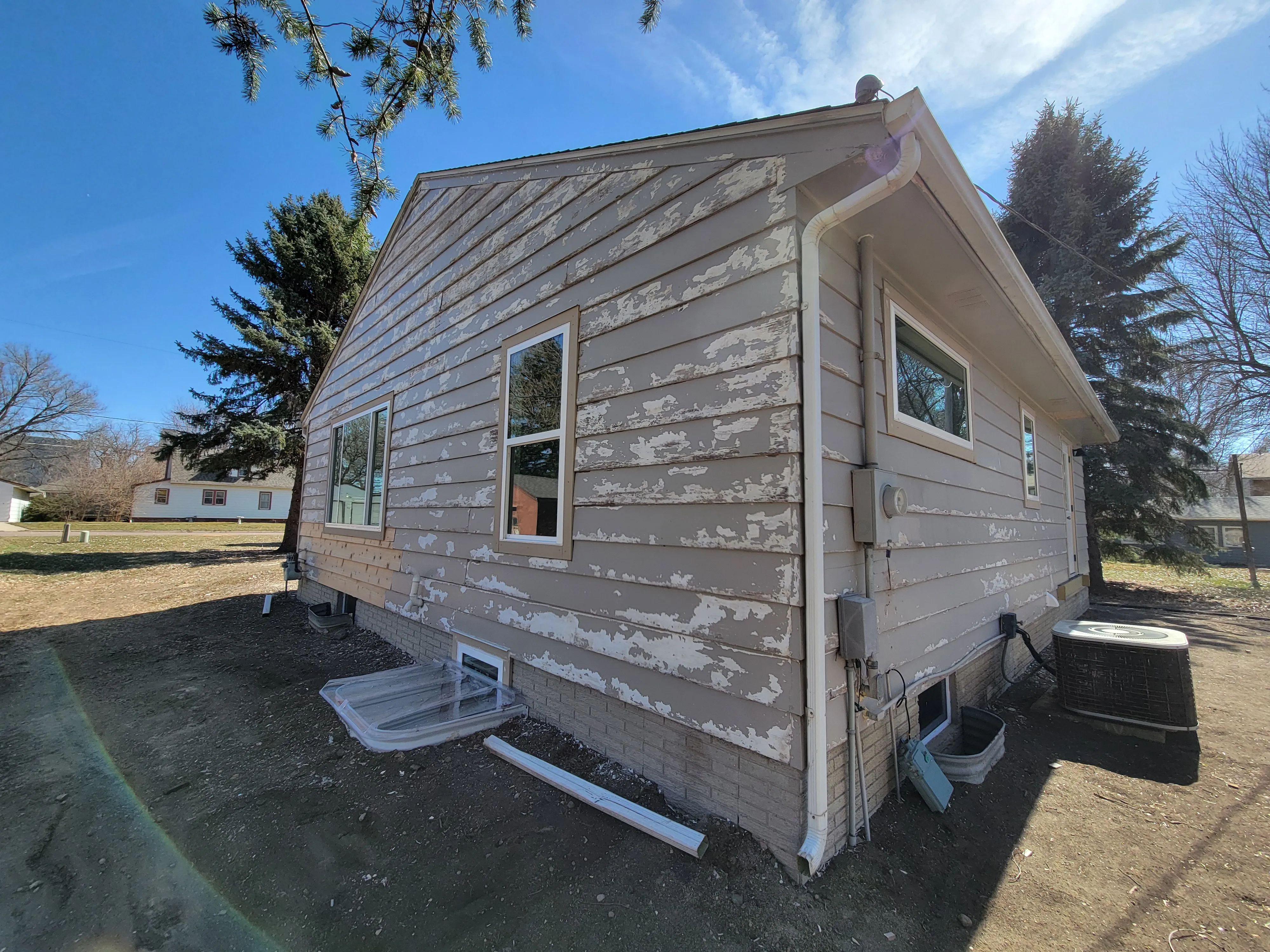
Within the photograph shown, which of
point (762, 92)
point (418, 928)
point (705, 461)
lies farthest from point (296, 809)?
point (762, 92)

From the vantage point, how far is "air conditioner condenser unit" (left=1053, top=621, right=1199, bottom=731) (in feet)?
11.4

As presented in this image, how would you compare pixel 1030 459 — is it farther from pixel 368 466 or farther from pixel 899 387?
pixel 368 466

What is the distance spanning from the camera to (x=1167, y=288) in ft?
40.2

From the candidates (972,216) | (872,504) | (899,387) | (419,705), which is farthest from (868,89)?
(419,705)

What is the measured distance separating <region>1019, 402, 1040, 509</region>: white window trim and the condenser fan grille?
197 cm

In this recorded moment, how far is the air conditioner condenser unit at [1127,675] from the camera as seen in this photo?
3473 millimetres

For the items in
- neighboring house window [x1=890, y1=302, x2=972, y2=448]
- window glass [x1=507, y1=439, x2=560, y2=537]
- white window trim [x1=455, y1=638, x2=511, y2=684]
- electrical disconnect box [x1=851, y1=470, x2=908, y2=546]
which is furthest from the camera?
white window trim [x1=455, y1=638, x2=511, y2=684]

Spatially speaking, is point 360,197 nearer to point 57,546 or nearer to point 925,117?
point 925,117

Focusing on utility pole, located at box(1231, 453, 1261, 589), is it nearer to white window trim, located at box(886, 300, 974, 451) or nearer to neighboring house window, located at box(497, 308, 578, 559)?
white window trim, located at box(886, 300, 974, 451)

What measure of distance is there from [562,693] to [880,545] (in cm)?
210

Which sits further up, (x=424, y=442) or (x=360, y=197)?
(x=360, y=197)

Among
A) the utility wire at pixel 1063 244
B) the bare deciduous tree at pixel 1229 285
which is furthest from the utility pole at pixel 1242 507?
the utility wire at pixel 1063 244

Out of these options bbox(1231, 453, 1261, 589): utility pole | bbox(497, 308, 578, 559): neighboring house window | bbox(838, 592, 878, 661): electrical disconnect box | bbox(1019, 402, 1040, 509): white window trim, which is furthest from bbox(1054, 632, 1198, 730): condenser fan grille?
bbox(1231, 453, 1261, 589): utility pole

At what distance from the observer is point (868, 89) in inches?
85.0
